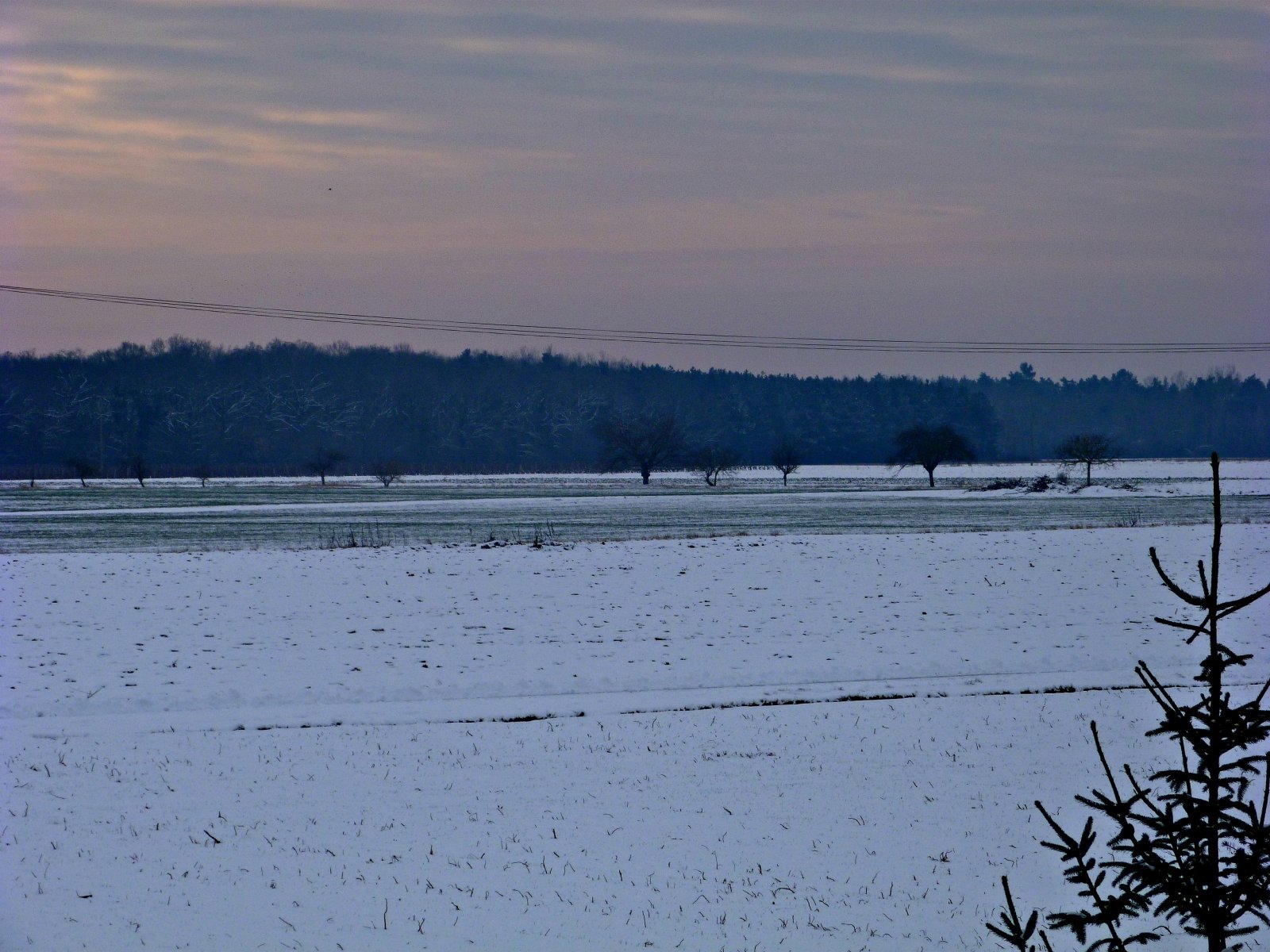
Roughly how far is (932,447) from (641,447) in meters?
25.1

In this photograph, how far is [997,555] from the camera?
2861 cm

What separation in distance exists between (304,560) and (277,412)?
167 meters

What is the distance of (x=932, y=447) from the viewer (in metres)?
93.9

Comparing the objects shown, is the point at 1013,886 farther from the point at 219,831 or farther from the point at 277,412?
the point at 277,412

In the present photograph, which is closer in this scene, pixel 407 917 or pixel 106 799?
pixel 407 917

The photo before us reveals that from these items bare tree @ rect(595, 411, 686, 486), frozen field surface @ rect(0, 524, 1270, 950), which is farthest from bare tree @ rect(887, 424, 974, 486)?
frozen field surface @ rect(0, 524, 1270, 950)

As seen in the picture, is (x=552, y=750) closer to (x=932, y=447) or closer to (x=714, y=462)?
(x=932, y=447)

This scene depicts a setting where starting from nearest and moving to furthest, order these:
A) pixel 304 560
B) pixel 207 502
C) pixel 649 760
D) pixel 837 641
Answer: pixel 649 760, pixel 837 641, pixel 304 560, pixel 207 502

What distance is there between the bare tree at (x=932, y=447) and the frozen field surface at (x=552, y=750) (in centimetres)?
6886

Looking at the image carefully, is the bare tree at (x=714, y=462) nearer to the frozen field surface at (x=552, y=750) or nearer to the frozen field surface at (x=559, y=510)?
the frozen field surface at (x=559, y=510)

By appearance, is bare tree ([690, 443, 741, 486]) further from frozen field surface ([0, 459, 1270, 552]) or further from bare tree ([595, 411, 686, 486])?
frozen field surface ([0, 459, 1270, 552])

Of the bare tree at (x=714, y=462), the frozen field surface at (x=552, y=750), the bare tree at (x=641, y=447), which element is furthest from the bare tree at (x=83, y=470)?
the frozen field surface at (x=552, y=750)

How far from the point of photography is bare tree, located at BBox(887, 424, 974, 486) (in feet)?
307

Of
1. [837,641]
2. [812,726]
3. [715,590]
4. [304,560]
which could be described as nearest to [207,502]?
[304,560]
